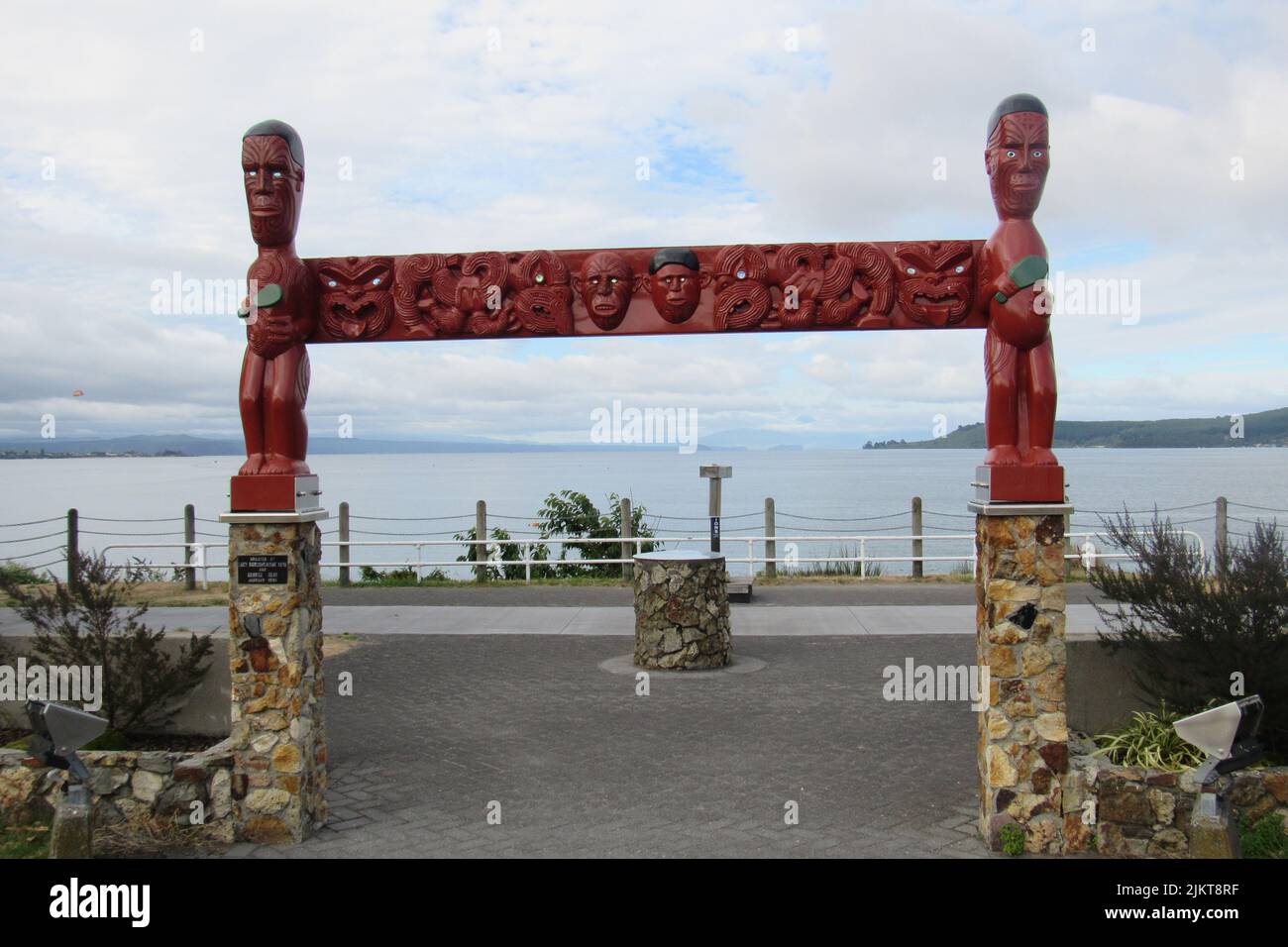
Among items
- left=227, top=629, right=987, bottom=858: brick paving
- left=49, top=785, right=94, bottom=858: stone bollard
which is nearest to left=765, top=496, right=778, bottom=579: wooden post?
left=227, top=629, right=987, bottom=858: brick paving

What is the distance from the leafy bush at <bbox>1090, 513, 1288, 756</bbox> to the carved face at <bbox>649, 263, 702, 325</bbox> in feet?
11.7

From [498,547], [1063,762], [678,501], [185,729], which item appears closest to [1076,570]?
[498,547]

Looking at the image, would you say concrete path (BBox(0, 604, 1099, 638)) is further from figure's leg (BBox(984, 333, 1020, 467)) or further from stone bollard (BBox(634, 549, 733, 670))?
figure's leg (BBox(984, 333, 1020, 467))

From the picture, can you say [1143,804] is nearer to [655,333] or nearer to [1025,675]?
[1025,675]

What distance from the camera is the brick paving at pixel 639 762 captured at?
5.98 m

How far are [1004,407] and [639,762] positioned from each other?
3445 millimetres

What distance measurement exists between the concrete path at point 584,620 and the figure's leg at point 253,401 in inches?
249

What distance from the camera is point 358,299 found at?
21.2 ft

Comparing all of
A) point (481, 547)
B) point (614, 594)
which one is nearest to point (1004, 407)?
point (614, 594)

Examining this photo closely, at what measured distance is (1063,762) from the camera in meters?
5.80

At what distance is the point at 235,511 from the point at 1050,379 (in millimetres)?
4696

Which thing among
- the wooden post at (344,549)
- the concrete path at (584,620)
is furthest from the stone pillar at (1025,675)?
the wooden post at (344,549)

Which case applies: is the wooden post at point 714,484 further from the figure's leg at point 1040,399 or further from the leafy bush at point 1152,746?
the figure's leg at point 1040,399
